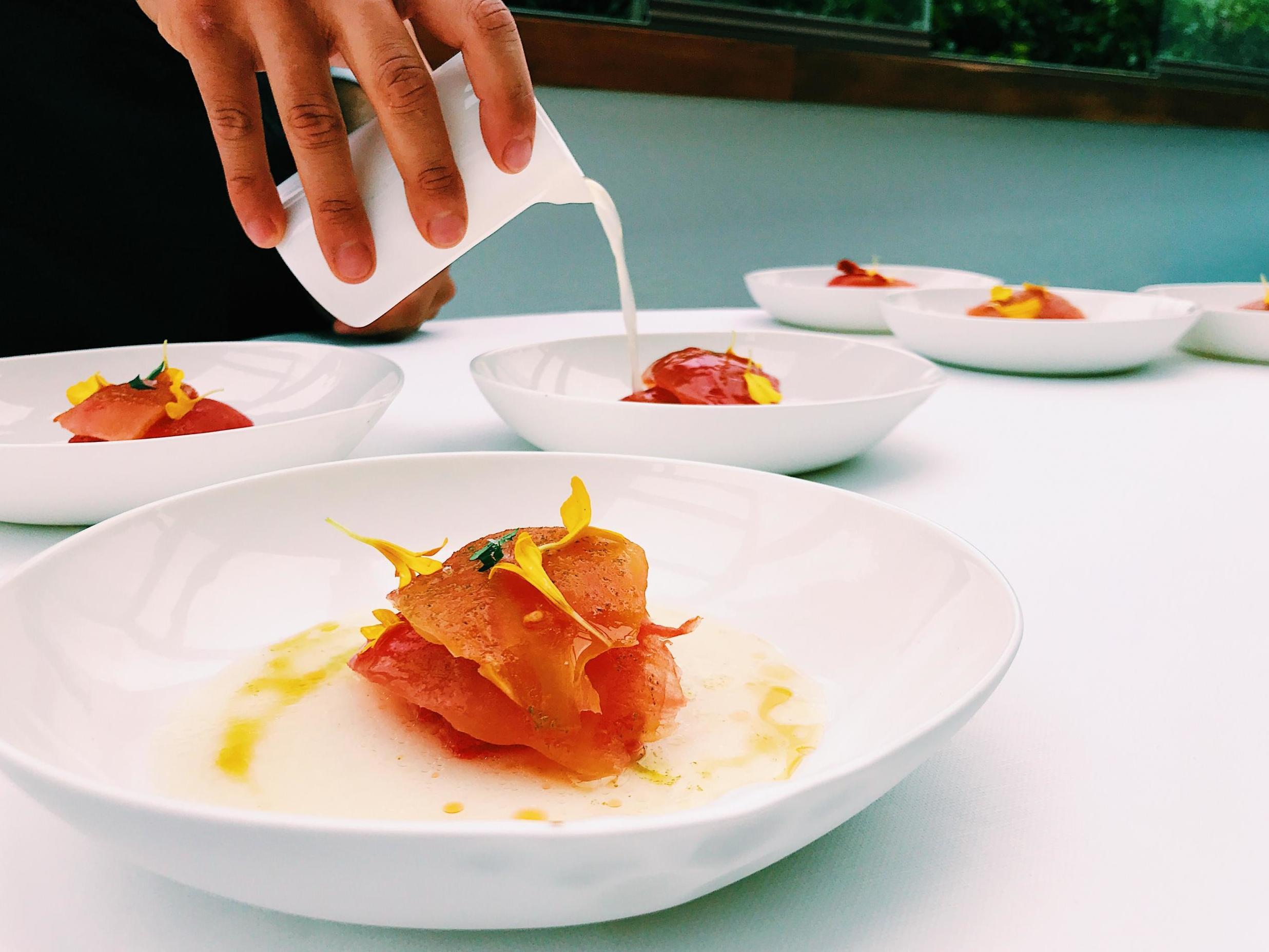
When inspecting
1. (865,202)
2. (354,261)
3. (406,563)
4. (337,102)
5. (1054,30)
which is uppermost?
(1054,30)

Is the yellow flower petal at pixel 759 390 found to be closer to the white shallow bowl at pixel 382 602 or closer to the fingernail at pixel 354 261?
the white shallow bowl at pixel 382 602

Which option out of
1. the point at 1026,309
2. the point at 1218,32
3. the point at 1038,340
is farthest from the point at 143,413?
the point at 1218,32

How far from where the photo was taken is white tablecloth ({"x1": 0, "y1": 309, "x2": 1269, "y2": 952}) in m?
0.37

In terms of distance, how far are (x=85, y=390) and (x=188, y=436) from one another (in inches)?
Result: 11.3

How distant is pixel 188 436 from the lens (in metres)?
0.73

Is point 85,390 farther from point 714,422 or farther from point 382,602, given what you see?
point 714,422

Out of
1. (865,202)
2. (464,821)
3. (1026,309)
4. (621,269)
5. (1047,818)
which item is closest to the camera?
(464,821)

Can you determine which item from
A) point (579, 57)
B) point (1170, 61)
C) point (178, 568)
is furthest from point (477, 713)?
point (1170, 61)

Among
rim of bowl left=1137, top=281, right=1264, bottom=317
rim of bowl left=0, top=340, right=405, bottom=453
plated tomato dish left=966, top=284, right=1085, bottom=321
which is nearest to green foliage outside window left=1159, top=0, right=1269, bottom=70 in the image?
rim of bowl left=1137, top=281, right=1264, bottom=317

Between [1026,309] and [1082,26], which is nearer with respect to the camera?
[1026,309]

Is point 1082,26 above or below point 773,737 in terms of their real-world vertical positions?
above

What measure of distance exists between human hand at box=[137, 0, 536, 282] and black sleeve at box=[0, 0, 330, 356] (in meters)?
0.93

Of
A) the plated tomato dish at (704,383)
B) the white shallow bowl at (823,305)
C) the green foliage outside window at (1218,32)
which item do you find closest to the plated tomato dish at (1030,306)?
the white shallow bowl at (823,305)

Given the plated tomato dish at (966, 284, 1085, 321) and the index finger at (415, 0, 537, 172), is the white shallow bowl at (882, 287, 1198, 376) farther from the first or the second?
the index finger at (415, 0, 537, 172)
